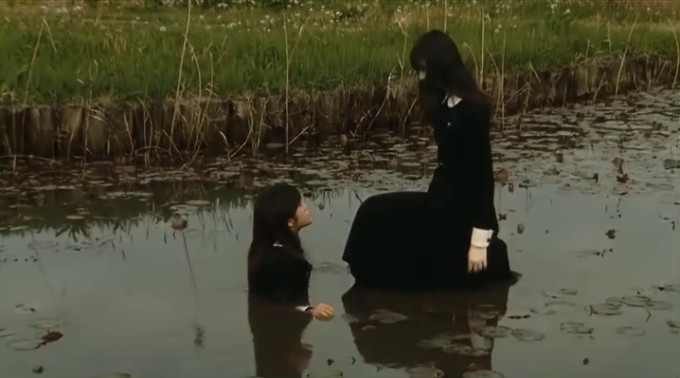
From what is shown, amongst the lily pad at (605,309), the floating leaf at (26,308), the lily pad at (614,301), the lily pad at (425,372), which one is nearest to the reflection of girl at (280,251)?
the lily pad at (425,372)

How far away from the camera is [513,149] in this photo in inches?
403

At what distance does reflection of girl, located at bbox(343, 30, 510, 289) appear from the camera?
18.1 feet

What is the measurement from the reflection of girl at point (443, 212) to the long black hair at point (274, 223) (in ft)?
1.54

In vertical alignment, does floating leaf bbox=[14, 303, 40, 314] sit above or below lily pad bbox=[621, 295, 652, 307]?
above

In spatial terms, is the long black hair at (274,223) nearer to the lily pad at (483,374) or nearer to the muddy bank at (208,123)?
the lily pad at (483,374)

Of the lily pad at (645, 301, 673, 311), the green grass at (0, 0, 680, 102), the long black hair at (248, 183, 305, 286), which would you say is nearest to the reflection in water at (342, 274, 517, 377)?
the long black hair at (248, 183, 305, 286)

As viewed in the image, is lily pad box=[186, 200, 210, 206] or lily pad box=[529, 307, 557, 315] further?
lily pad box=[186, 200, 210, 206]

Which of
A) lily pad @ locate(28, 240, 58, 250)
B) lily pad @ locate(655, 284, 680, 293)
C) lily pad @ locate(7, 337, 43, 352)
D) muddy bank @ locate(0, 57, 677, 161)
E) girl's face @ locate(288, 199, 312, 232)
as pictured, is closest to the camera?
lily pad @ locate(7, 337, 43, 352)

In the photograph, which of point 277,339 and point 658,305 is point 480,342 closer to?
point 277,339

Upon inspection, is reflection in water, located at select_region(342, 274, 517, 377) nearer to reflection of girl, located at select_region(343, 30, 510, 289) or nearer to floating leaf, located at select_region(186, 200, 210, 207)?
reflection of girl, located at select_region(343, 30, 510, 289)

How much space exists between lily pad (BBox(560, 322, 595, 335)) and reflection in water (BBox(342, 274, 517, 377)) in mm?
340

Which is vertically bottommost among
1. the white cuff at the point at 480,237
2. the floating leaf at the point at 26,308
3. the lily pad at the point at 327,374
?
the lily pad at the point at 327,374

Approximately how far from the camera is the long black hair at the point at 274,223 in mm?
5684

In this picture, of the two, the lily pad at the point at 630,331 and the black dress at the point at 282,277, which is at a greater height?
the black dress at the point at 282,277
